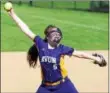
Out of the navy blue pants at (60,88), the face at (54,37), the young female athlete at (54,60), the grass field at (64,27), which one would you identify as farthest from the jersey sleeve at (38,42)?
the grass field at (64,27)

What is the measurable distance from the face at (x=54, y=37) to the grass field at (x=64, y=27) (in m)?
12.6

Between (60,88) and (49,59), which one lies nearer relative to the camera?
(49,59)

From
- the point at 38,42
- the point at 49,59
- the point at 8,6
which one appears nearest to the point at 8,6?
the point at 8,6

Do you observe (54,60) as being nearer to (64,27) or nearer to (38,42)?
(38,42)

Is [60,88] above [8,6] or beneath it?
beneath

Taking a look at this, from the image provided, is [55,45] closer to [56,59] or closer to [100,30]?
[56,59]

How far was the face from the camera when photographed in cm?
644

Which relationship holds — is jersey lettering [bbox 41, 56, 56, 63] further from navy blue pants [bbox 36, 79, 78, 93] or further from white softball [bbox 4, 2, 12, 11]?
white softball [bbox 4, 2, 12, 11]

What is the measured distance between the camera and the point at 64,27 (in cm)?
2370

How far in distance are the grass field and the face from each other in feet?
41.2

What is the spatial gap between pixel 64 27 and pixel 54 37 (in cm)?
1729

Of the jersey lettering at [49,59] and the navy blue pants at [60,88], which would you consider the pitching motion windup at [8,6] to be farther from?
the navy blue pants at [60,88]

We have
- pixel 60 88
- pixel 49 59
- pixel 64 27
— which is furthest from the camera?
pixel 64 27

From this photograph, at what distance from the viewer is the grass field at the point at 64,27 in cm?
2027
